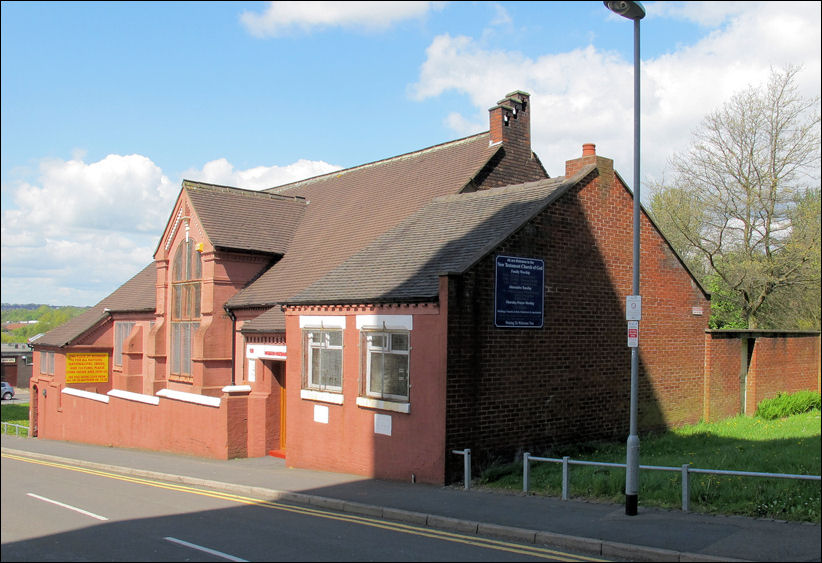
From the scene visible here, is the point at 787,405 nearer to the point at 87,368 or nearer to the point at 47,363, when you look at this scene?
the point at 87,368

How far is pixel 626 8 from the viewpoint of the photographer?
1065cm

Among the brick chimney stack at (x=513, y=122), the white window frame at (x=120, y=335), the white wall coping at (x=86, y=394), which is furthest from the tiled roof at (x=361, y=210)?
the white window frame at (x=120, y=335)

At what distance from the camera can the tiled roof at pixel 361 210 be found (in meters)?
22.4

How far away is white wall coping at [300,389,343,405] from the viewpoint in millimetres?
16734

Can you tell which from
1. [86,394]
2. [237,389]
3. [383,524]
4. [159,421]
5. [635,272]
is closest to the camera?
[635,272]

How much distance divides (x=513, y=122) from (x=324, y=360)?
36.8 feet

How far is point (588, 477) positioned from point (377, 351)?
205 inches

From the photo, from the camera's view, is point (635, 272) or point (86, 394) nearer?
point (635, 272)

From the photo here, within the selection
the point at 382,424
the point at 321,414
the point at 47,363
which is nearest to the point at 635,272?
the point at 382,424

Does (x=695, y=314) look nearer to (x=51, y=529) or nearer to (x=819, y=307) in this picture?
(x=819, y=307)

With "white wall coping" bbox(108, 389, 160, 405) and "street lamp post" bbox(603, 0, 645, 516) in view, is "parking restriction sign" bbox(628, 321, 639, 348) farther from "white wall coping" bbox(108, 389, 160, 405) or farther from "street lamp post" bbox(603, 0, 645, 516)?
"white wall coping" bbox(108, 389, 160, 405)

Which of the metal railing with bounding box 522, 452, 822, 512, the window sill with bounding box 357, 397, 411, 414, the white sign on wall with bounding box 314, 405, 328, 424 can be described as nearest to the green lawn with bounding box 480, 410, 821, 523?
the metal railing with bounding box 522, 452, 822, 512

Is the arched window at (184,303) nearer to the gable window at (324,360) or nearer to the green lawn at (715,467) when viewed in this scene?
the gable window at (324,360)

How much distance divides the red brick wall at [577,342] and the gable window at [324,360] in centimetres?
365
